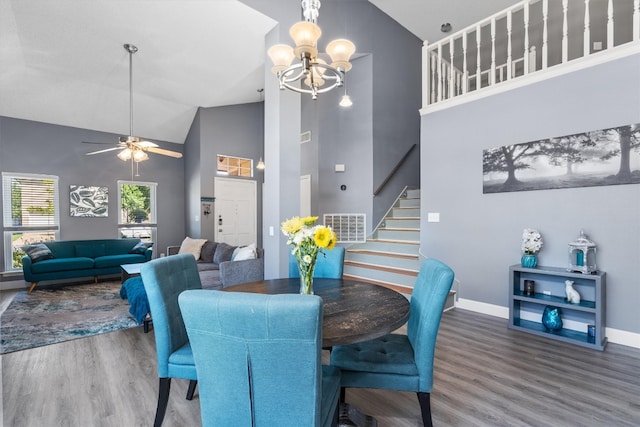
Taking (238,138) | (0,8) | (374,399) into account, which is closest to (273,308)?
(374,399)

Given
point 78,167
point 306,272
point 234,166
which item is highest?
point 234,166

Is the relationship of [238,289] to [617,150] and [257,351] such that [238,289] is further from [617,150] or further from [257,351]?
[617,150]

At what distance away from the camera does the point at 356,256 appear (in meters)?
5.16

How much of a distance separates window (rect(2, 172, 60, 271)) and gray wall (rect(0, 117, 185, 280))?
0.38 ft

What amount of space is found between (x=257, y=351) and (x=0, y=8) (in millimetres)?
5037

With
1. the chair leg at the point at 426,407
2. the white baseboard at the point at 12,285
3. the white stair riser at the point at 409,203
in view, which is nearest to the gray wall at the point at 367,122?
the white stair riser at the point at 409,203

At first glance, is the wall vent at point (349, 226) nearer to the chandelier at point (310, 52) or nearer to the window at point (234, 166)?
the window at point (234, 166)

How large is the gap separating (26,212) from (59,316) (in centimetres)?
298

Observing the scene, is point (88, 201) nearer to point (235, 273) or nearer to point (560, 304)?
point (235, 273)

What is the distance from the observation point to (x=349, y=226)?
19.6 feet

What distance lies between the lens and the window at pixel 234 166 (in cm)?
682

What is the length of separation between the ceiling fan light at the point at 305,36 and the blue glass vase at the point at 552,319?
337cm

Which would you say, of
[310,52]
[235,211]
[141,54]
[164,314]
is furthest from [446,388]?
[235,211]

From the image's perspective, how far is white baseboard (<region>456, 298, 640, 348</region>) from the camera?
2.77m
